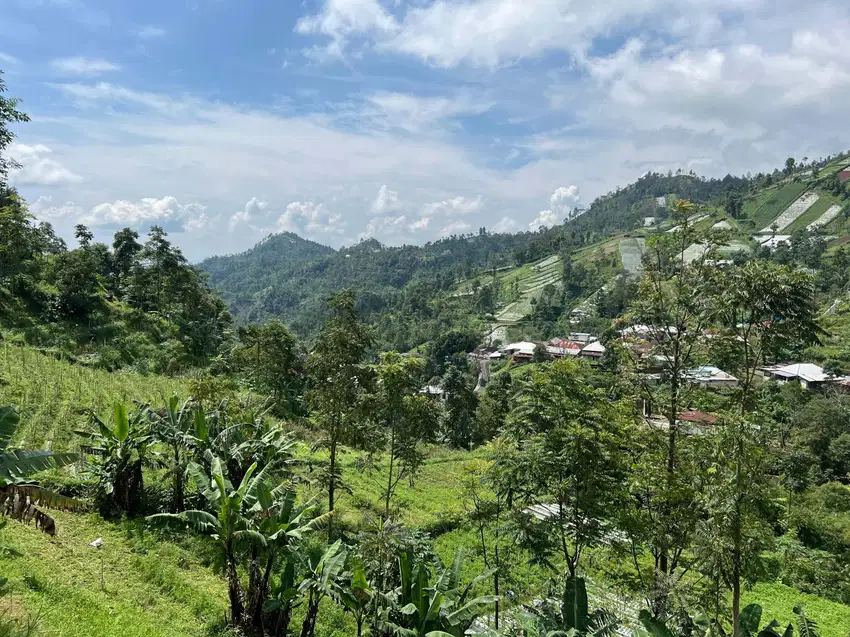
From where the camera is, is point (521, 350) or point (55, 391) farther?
point (521, 350)

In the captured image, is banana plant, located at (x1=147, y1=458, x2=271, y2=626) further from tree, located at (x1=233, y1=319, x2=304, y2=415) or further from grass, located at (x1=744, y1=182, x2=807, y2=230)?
grass, located at (x1=744, y1=182, x2=807, y2=230)

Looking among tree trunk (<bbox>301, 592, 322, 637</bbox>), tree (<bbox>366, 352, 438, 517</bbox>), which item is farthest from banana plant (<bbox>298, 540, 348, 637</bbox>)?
tree (<bbox>366, 352, 438, 517</bbox>)

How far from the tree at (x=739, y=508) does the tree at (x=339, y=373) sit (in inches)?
329

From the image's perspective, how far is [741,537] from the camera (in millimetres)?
7016

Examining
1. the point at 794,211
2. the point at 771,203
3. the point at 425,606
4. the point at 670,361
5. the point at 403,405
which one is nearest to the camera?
the point at 425,606

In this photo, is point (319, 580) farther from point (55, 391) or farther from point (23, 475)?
point (55, 391)

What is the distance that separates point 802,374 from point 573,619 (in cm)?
6631

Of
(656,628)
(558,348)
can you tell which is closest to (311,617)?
(656,628)

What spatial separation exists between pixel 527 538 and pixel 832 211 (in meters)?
159

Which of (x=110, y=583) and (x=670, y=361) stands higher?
(x=670, y=361)

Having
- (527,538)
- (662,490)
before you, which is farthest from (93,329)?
(662,490)

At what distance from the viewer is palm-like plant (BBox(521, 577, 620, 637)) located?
28.3 feet

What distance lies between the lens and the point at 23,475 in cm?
723

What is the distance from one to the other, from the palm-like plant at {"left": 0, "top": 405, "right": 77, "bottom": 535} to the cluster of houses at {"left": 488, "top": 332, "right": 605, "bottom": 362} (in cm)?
6704
